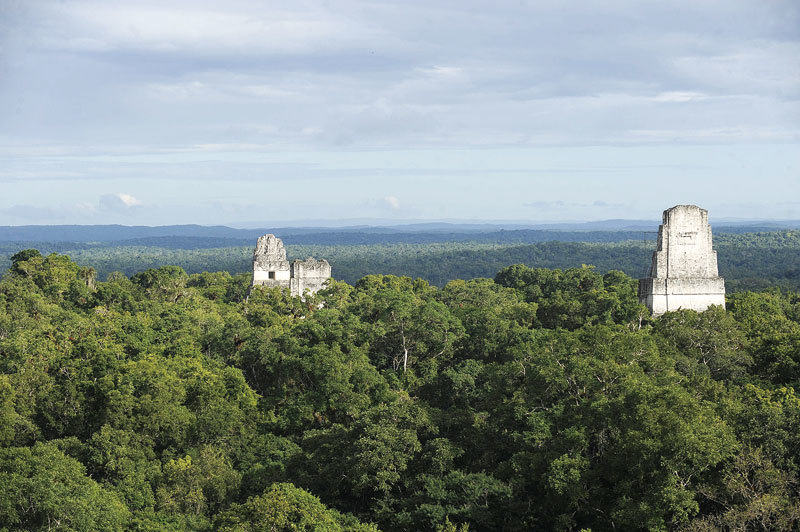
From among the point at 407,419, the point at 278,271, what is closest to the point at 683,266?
the point at 407,419

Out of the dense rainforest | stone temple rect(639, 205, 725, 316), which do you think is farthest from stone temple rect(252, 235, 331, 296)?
stone temple rect(639, 205, 725, 316)

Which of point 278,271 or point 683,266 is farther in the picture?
point 278,271

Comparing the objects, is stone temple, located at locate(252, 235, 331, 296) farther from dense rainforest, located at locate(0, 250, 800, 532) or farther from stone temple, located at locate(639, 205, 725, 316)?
stone temple, located at locate(639, 205, 725, 316)

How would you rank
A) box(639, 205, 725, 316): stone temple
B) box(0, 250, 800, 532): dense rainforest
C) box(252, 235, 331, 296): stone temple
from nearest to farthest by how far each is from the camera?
box(0, 250, 800, 532): dense rainforest → box(639, 205, 725, 316): stone temple → box(252, 235, 331, 296): stone temple

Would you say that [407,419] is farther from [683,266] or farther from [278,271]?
[278,271]

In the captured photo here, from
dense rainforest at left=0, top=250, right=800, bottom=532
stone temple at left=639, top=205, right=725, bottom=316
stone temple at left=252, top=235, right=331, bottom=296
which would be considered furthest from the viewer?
stone temple at left=252, top=235, right=331, bottom=296
